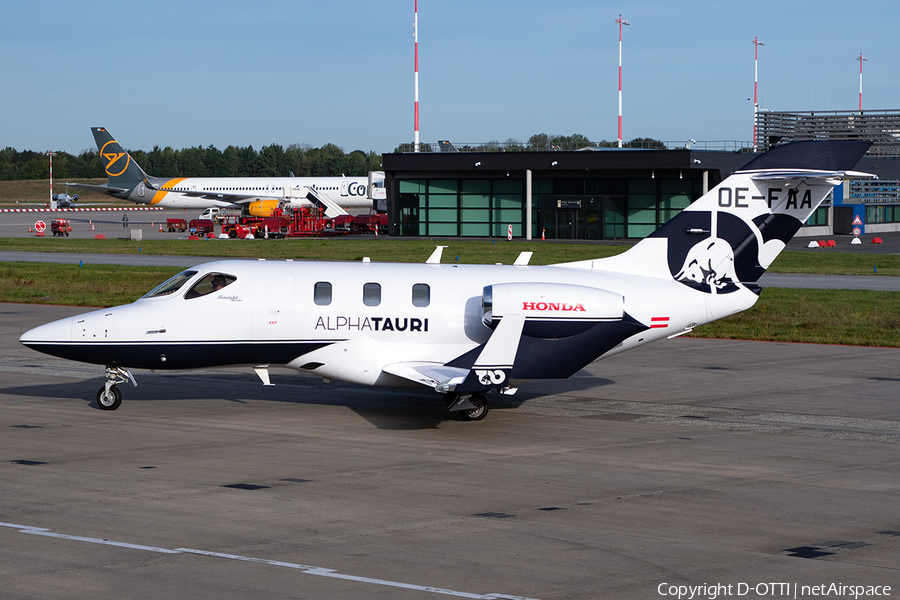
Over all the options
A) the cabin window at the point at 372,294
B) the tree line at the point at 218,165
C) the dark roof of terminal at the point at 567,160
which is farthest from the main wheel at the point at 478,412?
the tree line at the point at 218,165

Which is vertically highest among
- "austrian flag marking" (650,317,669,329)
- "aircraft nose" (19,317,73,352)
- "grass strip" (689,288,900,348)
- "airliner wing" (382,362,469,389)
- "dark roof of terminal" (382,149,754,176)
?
"dark roof of terminal" (382,149,754,176)

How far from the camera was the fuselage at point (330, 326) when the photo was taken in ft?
57.5

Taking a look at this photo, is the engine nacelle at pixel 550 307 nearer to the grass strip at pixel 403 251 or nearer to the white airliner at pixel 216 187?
the grass strip at pixel 403 251

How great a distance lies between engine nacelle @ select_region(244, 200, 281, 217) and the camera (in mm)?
79312

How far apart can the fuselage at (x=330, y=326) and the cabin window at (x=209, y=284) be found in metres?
0.04

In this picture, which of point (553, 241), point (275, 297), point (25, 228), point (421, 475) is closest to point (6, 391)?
point (275, 297)

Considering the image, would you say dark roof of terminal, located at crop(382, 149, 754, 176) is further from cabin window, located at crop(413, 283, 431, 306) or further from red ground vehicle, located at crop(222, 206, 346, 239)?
cabin window, located at crop(413, 283, 431, 306)

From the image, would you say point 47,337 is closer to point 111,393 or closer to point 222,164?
point 111,393

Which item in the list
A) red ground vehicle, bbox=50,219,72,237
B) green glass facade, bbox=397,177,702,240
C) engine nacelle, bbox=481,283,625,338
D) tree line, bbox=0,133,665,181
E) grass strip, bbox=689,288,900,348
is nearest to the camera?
engine nacelle, bbox=481,283,625,338

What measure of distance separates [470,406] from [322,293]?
10.9ft

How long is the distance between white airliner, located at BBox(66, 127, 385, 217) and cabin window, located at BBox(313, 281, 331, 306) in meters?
72.0

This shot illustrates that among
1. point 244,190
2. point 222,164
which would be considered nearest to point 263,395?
point 244,190

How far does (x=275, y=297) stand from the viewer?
17.8 metres

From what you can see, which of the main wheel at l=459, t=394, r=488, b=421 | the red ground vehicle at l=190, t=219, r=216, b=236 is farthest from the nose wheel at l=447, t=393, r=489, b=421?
the red ground vehicle at l=190, t=219, r=216, b=236
